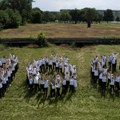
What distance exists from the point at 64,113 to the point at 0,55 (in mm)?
15614

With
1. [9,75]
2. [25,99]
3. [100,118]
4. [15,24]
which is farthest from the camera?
[15,24]

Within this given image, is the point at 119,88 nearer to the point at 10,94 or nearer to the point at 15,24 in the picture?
the point at 10,94

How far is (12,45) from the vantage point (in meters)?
39.2

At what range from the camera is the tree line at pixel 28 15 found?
60.3 m

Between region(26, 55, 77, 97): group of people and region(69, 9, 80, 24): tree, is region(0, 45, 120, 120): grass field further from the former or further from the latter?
region(69, 9, 80, 24): tree

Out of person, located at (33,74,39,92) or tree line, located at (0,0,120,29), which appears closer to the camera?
person, located at (33,74,39,92)

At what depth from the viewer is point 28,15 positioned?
80.5m

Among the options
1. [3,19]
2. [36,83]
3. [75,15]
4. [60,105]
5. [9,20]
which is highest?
[3,19]

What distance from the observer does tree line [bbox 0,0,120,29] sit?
6031cm

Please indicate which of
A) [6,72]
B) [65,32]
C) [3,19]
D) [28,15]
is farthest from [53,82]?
[28,15]

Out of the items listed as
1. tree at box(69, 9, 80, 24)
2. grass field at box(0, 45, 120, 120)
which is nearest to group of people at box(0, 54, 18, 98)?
grass field at box(0, 45, 120, 120)

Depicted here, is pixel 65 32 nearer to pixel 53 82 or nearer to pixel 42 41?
pixel 42 41

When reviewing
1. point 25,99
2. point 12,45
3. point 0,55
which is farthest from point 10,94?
point 12,45

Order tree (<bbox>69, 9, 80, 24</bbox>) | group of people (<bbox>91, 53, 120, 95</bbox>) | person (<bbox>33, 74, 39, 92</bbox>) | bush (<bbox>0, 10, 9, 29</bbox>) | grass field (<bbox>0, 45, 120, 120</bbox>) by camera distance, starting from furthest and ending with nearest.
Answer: tree (<bbox>69, 9, 80, 24</bbox>) → bush (<bbox>0, 10, 9, 29</bbox>) → group of people (<bbox>91, 53, 120, 95</bbox>) → person (<bbox>33, 74, 39, 92</bbox>) → grass field (<bbox>0, 45, 120, 120</bbox>)
